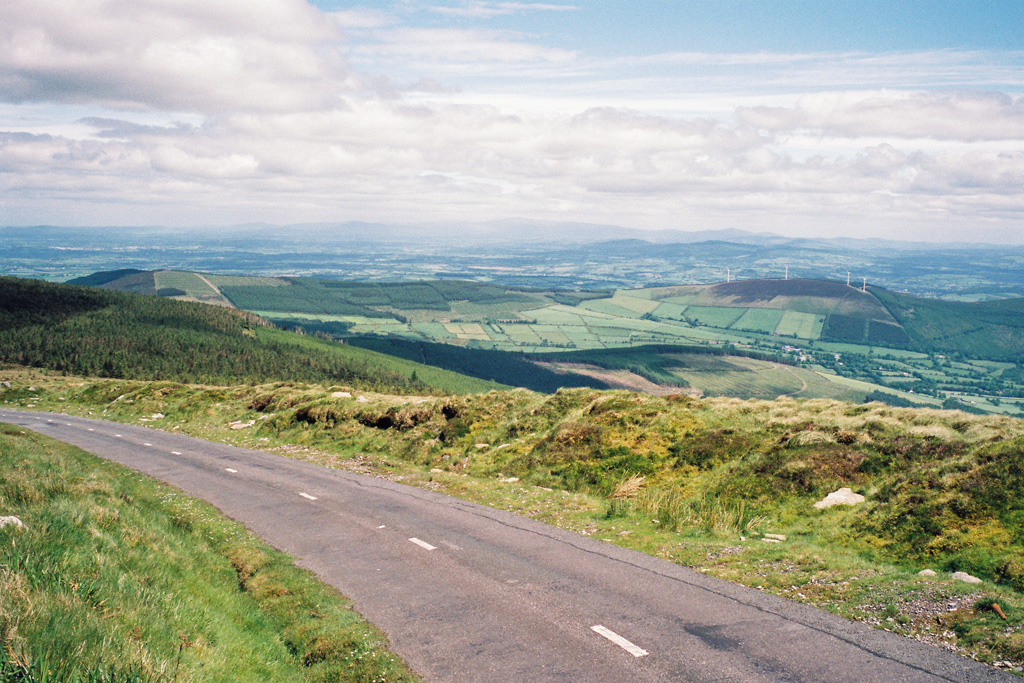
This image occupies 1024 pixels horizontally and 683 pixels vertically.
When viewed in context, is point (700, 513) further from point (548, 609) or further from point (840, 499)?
point (548, 609)

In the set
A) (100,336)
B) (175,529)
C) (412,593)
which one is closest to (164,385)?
(175,529)

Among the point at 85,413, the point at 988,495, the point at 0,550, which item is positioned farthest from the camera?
the point at 85,413

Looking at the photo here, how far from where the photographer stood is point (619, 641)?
11.0m

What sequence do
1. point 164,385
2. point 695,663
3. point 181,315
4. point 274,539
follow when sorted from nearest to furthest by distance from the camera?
1. point 695,663
2. point 274,539
3. point 164,385
4. point 181,315

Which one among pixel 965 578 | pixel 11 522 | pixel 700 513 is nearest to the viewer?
pixel 11 522

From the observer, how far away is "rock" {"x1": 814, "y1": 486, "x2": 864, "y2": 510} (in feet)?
59.9

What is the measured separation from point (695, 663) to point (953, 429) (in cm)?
1658

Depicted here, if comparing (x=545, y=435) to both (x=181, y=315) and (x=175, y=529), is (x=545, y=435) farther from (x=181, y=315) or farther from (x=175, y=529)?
(x=181, y=315)

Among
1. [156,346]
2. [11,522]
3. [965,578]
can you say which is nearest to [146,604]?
[11,522]

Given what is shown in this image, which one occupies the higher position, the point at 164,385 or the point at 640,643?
the point at 640,643

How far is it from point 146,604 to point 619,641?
8.13 meters

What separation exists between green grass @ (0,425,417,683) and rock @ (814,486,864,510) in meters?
14.1

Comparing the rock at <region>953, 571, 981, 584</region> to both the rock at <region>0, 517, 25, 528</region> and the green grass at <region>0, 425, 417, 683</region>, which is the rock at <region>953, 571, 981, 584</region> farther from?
the rock at <region>0, 517, 25, 528</region>

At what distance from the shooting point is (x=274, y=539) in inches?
725
